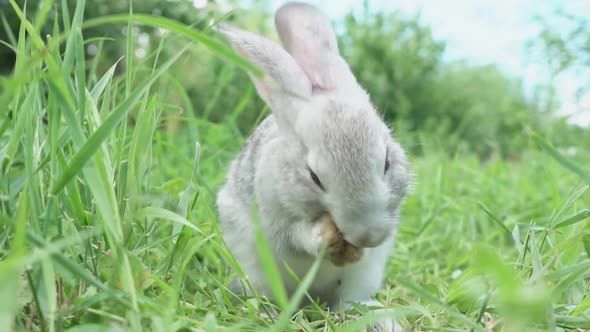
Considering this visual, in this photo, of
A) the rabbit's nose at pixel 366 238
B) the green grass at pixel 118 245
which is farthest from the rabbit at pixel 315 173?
the green grass at pixel 118 245

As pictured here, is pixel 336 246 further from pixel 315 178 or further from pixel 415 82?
pixel 415 82

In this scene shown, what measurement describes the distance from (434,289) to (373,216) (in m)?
0.59

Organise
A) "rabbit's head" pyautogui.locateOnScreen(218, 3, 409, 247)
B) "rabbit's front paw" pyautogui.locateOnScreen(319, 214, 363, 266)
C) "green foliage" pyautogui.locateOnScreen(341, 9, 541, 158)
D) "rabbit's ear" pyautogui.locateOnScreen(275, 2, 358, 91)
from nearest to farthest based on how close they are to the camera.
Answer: "rabbit's head" pyautogui.locateOnScreen(218, 3, 409, 247) → "rabbit's front paw" pyautogui.locateOnScreen(319, 214, 363, 266) → "rabbit's ear" pyautogui.locateOnScreen(275, 2, 358, 91) → "green foliage" pyautogui.locateOnScreen(341, 9, 541, 158)

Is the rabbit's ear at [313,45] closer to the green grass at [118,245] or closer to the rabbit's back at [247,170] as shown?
the rabbit's back at [247,170]

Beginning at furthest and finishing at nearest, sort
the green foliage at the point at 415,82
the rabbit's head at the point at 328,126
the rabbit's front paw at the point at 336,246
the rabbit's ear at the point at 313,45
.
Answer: the green foliage at the point at 415,82 < the rabbit's ear at the point at 313,45 < the rabbit's front paw at the point at 336,246 < the rabbit's head at the point at 328,126

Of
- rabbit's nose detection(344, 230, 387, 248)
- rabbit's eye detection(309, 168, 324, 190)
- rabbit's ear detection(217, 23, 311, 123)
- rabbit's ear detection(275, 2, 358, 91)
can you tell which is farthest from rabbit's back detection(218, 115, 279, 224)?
rabbit's nose detection(344, 230, 387, 248)

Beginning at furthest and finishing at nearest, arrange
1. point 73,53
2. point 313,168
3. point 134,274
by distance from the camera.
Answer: point 313,168
point 73,53
point 134,274

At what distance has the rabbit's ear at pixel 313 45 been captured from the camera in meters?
2.51

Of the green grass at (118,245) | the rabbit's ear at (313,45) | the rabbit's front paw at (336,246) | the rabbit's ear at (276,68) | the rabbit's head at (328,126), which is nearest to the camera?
the green grass at (118,245)

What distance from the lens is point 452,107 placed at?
40.5 feet

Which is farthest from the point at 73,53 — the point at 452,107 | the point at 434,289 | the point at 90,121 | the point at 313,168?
the point at 452,107

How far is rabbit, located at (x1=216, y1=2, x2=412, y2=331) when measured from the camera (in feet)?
6.43

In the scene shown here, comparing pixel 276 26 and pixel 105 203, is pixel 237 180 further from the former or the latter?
pixel 105 203

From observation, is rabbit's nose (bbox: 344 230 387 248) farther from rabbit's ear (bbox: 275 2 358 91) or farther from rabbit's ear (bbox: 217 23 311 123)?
rabbit's ear (bbox: 275 2 358 91)
